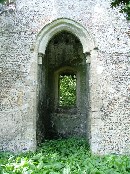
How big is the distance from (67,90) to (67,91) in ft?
0.17

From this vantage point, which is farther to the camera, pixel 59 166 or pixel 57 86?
pixel 57 86

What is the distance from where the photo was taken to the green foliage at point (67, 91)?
49.5ft

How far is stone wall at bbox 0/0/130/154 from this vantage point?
392 inches

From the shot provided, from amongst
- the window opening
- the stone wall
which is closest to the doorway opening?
the window opening

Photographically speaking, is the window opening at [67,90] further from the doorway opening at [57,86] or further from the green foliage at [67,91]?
the doorway opening at [57,86]

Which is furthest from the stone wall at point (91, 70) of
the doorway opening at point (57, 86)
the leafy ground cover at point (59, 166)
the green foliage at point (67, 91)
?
the green foliage at point (67, 91)

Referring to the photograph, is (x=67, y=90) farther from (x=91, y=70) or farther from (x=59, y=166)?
(x=59, y=166)

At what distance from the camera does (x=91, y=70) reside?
10.2 m

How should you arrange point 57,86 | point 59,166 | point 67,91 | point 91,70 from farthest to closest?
point 67,91
point 57,86
point 91,70
point 59,166

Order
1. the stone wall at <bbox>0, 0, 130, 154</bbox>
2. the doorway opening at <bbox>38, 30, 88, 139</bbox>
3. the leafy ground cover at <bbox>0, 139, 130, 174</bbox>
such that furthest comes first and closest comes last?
the doorway opening at <bbox>38, 30, 88, 139</bbox> < the stone wall at <bbox>0, 0, 130, 154</bbox> < the leafy ground cover at <bbox>0, 139, 130, 174</bbox>

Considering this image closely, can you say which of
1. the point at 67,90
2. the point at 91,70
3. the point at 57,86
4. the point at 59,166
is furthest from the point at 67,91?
the point at 59,166

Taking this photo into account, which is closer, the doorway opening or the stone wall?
the stone wall

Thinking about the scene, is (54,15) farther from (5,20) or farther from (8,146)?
(8,146)

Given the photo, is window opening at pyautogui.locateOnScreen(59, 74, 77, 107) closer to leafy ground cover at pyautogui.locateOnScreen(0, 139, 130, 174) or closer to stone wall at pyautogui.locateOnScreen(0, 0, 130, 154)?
stone wall at pyautogui.locateOnScreen(0, 0, 130, 154)
